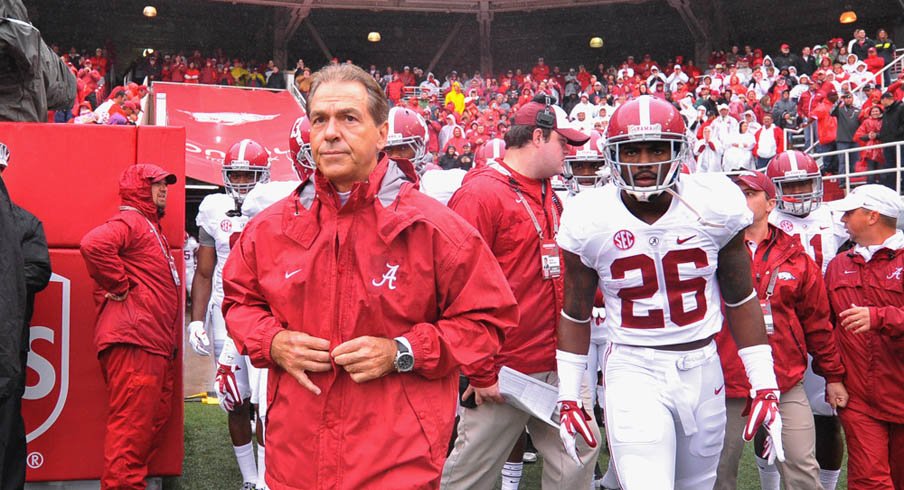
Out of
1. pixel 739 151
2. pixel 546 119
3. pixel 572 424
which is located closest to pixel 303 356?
pixel 572 424

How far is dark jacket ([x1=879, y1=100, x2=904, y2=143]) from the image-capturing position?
12.4m

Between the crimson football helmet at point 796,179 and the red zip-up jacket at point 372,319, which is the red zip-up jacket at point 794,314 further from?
the red zip-up jacket at point 372,319

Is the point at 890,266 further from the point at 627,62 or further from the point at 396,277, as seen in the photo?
the point at 627,62

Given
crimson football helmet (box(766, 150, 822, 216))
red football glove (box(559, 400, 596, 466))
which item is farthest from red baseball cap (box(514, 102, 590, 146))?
crimson football helmet (box(766, 150, 822, 216))

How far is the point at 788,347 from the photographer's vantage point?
468 cm

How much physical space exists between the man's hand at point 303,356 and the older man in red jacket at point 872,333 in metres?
3.26

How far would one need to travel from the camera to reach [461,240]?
2473 millimetres

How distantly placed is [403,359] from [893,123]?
12126mm

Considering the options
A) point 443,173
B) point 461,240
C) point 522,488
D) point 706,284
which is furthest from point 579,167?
point 461,240

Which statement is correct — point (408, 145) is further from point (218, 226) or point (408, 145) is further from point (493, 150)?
point (493, 150)

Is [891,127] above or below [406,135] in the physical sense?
above

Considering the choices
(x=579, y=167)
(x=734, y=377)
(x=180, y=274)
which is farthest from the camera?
(x=579, y=167)

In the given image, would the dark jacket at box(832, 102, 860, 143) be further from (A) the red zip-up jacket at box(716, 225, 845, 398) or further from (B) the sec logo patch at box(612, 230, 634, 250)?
(B) the sec logo patch at box(612, 230, 634, 250)

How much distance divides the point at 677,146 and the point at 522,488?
Answer: 10.0 ft
